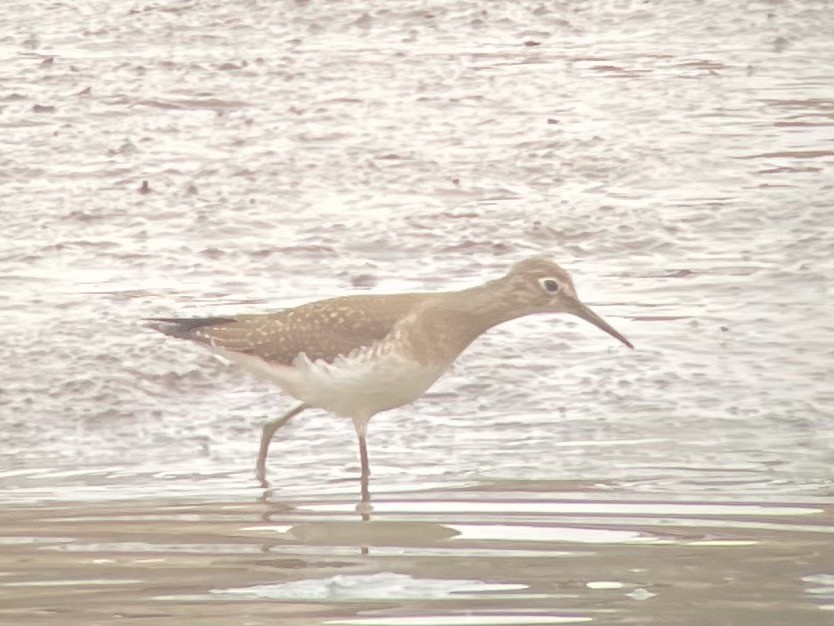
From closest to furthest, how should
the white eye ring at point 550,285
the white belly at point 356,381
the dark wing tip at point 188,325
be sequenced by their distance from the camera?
the white belly at point 356,381
the white eye ring at point 550,285
the dark wing tip at point 188,325

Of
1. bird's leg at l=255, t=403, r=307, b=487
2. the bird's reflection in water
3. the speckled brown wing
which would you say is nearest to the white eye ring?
the speckled brown wing

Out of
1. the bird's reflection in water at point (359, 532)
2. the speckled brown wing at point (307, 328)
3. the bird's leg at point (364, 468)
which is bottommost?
the bird's reflection in water at point (359, 532)

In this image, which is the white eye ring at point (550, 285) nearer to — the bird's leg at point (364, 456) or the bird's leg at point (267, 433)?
the bird's leg at point (364, 456)

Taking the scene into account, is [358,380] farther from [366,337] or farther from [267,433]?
[267,433]

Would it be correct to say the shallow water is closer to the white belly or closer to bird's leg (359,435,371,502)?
bird's leg (359,435,371,502)

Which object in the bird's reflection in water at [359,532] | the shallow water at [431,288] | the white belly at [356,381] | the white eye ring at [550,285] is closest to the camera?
the shallow water at [431,288]

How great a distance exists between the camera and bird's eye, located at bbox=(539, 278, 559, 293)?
8961 mm

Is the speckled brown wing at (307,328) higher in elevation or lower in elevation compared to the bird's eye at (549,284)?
lower

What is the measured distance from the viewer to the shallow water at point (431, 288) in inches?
282

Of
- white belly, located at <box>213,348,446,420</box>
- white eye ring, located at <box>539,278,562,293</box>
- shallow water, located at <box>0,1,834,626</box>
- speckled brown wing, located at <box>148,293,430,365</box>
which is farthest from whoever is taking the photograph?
white eye ring, located at <box>539,278,562,293</box>

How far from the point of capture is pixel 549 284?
8.97 m

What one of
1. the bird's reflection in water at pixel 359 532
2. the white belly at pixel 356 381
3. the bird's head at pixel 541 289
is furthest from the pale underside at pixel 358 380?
the bird's reflection in water at pixel 359 532

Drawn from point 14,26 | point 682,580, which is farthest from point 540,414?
point 14,26

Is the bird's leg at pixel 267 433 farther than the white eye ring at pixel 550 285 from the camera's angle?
No
